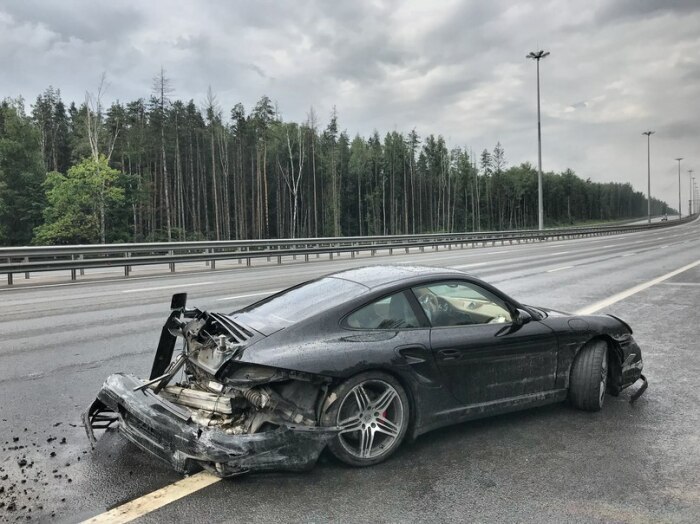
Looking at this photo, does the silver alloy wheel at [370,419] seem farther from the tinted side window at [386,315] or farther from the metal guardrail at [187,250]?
the metal guardrail at [187,250]

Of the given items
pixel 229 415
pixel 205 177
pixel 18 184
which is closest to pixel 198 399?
pixel 229 415

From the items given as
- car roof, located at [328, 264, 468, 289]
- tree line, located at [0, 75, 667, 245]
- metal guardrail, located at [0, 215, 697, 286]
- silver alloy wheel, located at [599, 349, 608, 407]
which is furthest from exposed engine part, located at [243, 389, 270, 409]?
tree line, located at [0, 75, 667, 245]

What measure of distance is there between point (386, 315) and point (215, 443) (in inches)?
55.0

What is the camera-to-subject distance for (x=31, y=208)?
4384cm

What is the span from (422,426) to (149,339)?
4.63m

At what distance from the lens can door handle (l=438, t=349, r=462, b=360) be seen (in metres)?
3.69

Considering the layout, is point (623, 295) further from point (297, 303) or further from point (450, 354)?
point (297, 303)

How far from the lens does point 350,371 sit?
3.30 m

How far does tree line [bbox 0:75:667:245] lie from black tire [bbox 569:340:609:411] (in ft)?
127

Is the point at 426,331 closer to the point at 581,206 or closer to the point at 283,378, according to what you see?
the point at 283,378

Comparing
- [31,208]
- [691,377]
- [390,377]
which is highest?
[31,208]

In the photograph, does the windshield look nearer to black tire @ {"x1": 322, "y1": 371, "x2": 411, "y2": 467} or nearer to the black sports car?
the black sports car

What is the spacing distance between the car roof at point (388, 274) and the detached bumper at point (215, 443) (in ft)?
4.05

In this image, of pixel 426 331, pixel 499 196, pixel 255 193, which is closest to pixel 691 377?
pixel 426 331
